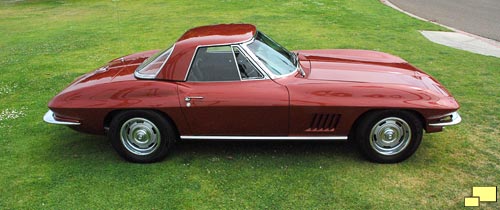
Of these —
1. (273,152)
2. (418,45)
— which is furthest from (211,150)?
(418,45)

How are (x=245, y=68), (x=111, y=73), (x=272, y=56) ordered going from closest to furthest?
1. (x=245, y=68)
2. (x=272, y=56)
3. (x=111, y=73)

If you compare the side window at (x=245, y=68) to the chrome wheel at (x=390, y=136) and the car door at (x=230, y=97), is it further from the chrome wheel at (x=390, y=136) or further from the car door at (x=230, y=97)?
the chrome wheel at (x=390, y=136)

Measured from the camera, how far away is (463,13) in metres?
13.9

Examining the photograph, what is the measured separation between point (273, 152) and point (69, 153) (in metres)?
2.28

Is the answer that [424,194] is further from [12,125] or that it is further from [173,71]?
[12,125]

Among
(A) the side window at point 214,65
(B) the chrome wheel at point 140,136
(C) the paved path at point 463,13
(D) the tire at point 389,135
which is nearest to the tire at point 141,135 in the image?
(B) the chrome wheel at point 140,136

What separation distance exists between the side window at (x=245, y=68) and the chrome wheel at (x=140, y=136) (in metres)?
1.05

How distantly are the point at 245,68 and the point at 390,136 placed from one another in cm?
157

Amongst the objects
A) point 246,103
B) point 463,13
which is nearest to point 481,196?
point 246,103

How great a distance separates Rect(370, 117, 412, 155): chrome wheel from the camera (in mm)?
4281

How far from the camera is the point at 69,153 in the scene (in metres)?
4.95

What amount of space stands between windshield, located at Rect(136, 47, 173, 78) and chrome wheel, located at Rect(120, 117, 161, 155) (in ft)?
1.56

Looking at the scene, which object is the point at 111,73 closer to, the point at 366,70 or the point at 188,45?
the point at 188,45

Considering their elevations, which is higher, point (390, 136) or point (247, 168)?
point (390, 136)
